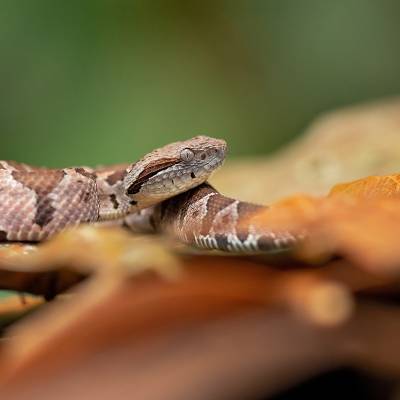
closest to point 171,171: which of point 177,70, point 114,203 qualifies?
point 114,203

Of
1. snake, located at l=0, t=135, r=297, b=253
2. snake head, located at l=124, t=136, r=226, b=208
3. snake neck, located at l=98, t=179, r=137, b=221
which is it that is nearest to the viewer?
snake, located at l=0, t=135, r=297, b=253

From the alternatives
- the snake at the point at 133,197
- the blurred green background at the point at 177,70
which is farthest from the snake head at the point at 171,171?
the blurred green background at the point at 177,70

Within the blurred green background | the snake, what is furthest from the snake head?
the blurred green background

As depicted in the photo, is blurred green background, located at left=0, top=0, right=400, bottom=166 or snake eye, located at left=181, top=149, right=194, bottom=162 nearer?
snake eye, located at left=181, top=149, right=194, bottom=162

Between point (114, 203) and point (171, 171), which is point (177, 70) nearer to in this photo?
point (114, 203)

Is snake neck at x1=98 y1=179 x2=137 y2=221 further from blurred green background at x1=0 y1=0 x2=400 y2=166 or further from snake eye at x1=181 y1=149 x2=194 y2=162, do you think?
blurred green background at x1=0 y1=0 x2=400 y2=166

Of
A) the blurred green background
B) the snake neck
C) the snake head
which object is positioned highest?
the blurred green background
